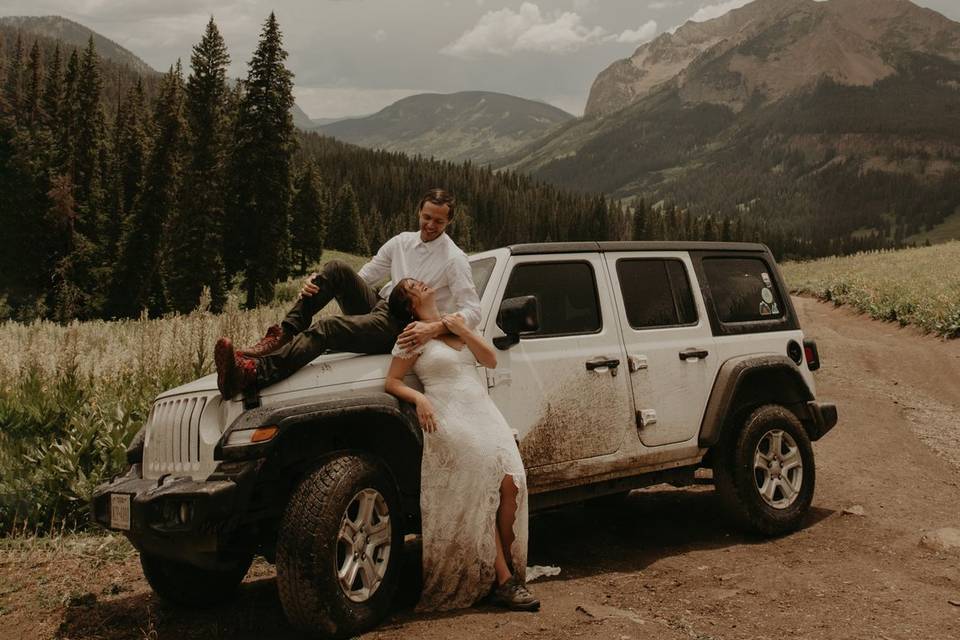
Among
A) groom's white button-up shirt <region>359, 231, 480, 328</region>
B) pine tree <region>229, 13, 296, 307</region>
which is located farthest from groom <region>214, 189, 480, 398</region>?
pine tree <region>229, 13, 296, 307</region>

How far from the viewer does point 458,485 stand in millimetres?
4848

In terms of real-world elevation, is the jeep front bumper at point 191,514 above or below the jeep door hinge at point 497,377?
below

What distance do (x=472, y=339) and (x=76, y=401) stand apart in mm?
5083

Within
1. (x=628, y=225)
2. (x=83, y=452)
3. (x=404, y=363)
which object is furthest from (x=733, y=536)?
(x=628, y=225)

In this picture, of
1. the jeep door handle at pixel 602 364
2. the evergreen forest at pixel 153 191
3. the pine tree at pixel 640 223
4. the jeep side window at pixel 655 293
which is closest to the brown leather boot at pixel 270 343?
the jeep door handle at pixel 602 364

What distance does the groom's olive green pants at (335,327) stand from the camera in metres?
4.61

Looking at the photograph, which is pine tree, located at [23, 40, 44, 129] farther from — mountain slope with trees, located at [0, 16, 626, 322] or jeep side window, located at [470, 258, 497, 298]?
jeep side window, located at [470, 258, 497, 298]

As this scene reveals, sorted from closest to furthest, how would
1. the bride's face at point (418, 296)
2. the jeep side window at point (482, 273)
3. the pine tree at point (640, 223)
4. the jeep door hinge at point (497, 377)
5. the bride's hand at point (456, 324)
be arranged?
1. the bride's hand at point (456, 324)
2. the bride's face at point (418, 296)
3. the jeep door hinge at point (497, 377)
4. the jeep side window at point (482, 273)
5. the pine tree at point (640, 223)

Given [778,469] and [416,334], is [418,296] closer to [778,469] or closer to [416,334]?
[416,334]

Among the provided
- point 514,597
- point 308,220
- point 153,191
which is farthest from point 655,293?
point 308,220

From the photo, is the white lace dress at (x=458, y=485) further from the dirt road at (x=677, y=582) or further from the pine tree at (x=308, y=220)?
the pine tree at (x=308, y=220)

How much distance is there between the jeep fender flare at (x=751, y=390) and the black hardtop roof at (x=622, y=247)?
1.03 metres

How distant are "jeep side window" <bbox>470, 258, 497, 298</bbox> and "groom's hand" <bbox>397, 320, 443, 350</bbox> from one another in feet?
2.47

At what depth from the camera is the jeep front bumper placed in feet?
13.4
